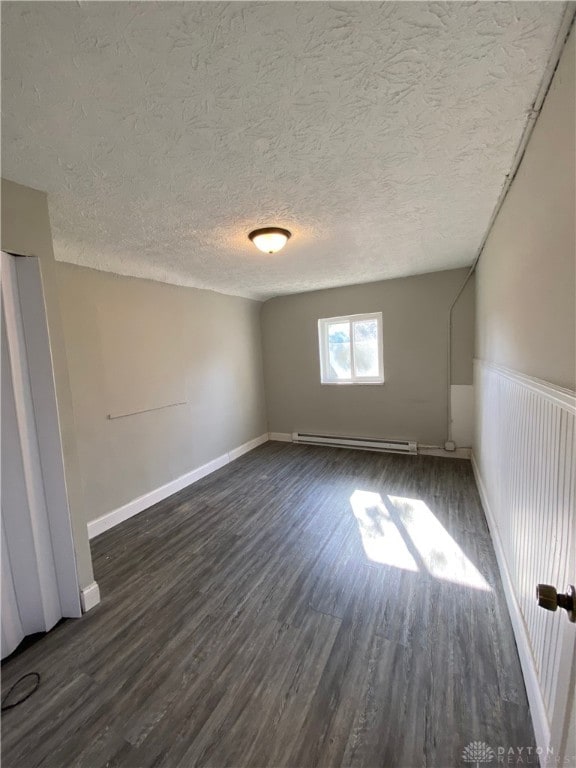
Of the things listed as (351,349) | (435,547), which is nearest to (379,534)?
(435,547)

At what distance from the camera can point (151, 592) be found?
1.83m

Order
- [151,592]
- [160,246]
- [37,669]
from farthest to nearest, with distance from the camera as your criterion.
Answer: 1. [160,246]
2. [151,592]
3. [37,669]

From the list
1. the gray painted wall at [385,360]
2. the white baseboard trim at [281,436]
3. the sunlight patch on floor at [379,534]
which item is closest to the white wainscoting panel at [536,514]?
the sunlight patch on floor at [379,534]

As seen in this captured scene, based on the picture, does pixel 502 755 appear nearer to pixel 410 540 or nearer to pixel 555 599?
pixel 555 599

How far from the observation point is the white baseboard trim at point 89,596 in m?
1.71

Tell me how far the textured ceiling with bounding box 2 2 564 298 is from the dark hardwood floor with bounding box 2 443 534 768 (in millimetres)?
2295

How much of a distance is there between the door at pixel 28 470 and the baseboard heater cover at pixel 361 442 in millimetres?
3267

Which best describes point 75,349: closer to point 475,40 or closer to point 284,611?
point 284,611

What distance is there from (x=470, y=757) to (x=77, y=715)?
150 centimetres

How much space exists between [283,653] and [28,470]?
157 centimetres

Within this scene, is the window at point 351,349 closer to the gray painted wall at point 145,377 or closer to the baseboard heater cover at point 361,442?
the baseboard heater cover at point 361,442

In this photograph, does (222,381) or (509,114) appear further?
(222,381)

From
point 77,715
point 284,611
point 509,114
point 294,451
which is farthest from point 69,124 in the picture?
point 294,451

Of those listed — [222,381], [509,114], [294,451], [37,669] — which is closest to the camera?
[509,114]
